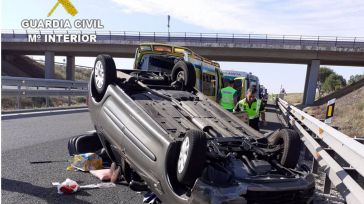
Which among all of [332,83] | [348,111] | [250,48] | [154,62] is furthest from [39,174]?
[332,83]

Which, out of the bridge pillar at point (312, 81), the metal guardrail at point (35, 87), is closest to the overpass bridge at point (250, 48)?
the bridge pillar at point (312, 81)

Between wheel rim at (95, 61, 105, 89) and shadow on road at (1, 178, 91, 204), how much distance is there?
1.53 metres

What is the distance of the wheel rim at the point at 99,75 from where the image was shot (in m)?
4.92

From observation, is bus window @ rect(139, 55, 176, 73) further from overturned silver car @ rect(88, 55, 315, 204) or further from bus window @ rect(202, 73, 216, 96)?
overturned silver car @ rect(88, 55, 315, 204)

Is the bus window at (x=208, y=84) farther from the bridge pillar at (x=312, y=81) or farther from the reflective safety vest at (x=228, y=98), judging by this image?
the bridge pillar at (x=312, y=81)

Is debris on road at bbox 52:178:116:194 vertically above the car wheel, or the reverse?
the car wheel

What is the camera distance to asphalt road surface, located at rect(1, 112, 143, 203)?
3945 millimetres

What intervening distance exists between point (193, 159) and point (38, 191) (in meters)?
2.07

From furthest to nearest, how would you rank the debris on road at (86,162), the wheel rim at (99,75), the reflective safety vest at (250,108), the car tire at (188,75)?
the reflective safety vest at (250,108), the car tire at (188,75), the debris on road at (86,162), the wheel rim at (99,75)

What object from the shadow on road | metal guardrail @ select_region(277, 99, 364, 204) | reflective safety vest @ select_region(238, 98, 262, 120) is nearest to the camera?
metal guardrail @ select_region(277, 99, 364, 204)

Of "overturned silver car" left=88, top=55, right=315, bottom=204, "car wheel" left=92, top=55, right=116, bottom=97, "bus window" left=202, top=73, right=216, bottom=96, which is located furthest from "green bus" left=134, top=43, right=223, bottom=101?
"car wheel" left=92, top=55, right=116, bottom=97

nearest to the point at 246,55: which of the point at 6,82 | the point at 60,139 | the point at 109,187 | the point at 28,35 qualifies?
the point at 28,35

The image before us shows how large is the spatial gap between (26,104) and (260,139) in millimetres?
15339

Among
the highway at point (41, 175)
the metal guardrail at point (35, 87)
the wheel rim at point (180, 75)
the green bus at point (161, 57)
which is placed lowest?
the highway at point (41, 175)
